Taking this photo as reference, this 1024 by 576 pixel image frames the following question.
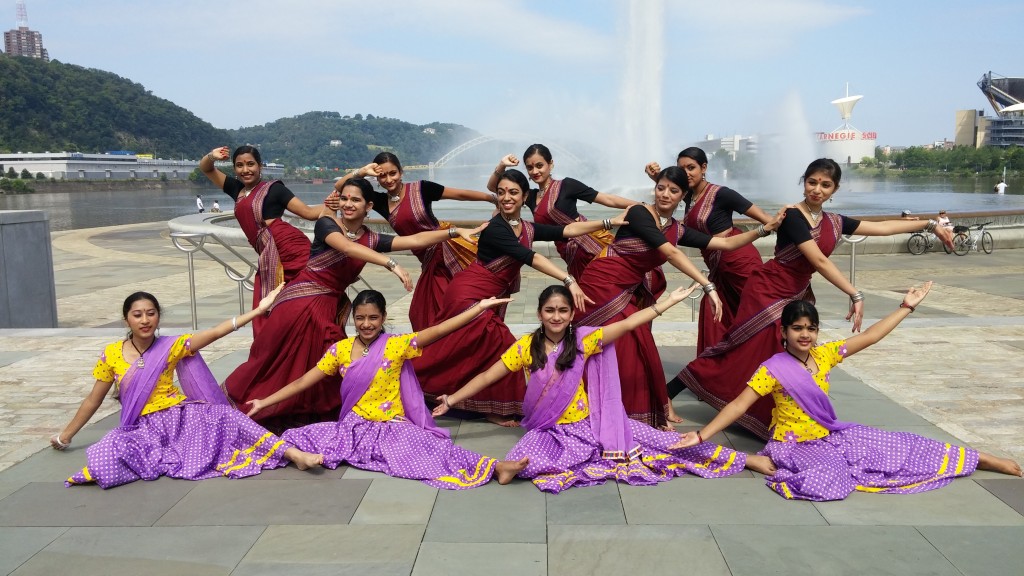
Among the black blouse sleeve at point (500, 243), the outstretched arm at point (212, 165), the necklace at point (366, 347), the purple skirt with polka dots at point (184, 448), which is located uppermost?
the outstretched arm at point (212, 165)

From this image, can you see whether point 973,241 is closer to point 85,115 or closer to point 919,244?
point 919,244

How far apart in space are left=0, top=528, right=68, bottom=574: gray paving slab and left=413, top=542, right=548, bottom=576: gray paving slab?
1536mm

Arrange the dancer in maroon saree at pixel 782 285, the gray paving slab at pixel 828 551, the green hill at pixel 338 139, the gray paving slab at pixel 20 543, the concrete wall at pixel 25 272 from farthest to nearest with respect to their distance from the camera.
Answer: the green hill at pixel 338 139
the concrete wall at pixel 25 272
the dancer in maroon saree at pixel 782 285
the gray paving slab at pixel 20 543
the gray paving slab at pixel 828 551

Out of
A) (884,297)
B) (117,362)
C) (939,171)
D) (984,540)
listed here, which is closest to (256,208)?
(117,362)

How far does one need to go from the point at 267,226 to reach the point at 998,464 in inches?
171

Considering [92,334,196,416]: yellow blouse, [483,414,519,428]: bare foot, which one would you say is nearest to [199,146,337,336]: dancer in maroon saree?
[92,334,196,416]: yellow blouse

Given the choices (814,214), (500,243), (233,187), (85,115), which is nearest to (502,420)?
(500,243)

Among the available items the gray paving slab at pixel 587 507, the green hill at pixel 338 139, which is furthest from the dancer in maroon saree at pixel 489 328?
the green hill at pixel 338 139

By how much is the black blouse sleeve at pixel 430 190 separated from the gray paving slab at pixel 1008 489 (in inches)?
→ 142

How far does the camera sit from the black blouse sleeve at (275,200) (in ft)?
17.6

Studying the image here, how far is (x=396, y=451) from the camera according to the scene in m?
4.23

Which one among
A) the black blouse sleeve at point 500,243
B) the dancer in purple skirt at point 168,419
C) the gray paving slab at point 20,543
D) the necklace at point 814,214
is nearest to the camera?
the gray paving slab at point 20,543

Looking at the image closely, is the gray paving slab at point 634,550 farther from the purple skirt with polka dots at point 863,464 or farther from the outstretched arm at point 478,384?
the outstretched arm at point 478,384

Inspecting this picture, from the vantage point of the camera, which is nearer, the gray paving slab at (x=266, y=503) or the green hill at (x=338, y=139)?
the gray paving slab at (x=266, y=503)
